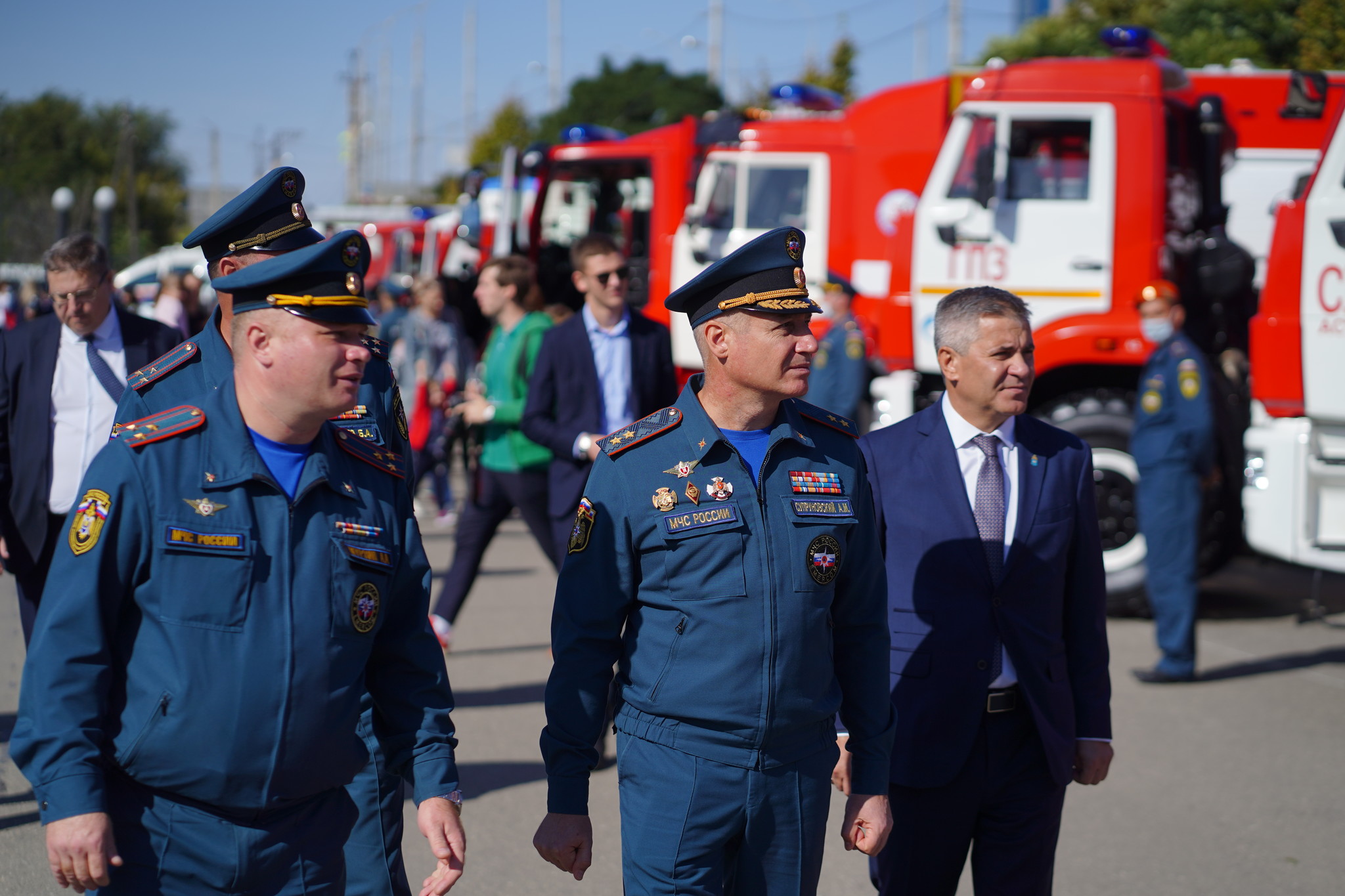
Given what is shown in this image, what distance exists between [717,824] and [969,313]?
4.79 ft

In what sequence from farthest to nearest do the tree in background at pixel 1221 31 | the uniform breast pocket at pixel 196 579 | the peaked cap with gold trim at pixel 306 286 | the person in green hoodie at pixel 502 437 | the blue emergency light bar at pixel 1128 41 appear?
the tree in background at pixel 1221 31, the blue emergency light bar at pixel 1128 41, the person in green hoodie at pixel 502 437, the peaked cap with gold trim at pixel 306 286, the uniform breast pocket at pixel 196 579

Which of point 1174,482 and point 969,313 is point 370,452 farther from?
point 1174,482

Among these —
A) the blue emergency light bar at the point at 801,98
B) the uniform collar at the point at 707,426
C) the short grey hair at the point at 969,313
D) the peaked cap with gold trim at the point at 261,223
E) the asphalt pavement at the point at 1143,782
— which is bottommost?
the asphalt pavement at the point at 1143,782

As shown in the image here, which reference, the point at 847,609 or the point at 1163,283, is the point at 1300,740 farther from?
the point at 847,609

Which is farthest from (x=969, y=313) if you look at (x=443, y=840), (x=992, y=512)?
(x=443, y=840)

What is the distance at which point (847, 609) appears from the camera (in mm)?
2674

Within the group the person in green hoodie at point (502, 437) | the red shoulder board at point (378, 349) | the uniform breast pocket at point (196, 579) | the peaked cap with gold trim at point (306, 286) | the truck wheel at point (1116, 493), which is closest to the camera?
the uniform breast pocket at point (196, 579)

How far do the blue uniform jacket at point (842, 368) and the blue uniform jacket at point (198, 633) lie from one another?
279 inches

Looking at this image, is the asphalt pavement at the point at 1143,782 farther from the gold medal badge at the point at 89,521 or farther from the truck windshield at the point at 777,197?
the truck windshield at the point at 777,197

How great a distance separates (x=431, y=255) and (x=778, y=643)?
22394 mm

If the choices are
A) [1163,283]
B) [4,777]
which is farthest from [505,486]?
[1163,283]

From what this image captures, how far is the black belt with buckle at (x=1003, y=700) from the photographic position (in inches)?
119

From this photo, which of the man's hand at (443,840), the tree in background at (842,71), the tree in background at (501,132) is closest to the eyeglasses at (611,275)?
the man's hand at (443,840)

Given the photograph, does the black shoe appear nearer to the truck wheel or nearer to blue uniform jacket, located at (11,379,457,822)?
the truck wheel
